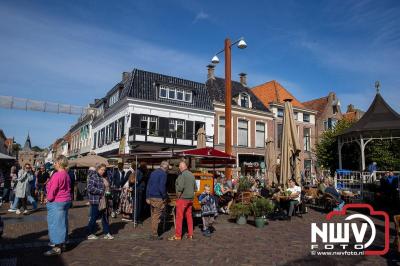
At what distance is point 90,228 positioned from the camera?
278 inches

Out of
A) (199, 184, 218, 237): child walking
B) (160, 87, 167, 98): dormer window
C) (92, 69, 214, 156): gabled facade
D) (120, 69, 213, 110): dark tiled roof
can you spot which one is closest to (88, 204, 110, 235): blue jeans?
(199, 184, 218, 237): child walking

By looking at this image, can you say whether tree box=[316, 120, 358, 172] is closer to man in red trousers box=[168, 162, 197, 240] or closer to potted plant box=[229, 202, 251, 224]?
potted plant box=[229, 202, 251, 224]

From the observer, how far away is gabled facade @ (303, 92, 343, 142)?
3541cm

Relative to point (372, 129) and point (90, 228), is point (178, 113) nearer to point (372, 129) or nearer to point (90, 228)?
point (372, 129)

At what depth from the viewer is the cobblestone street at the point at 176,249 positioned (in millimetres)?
5414

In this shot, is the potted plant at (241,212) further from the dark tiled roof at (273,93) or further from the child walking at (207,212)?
the dark tiled roof at (273,93)

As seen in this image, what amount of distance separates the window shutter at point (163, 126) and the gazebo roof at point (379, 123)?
13.2 metres

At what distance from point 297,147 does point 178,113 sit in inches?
620

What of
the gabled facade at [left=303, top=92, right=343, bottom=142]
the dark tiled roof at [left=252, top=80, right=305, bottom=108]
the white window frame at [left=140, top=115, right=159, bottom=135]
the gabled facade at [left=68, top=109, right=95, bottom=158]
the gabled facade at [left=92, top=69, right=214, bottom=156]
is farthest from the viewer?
the gabled facade at [left=68, top=109, right=95, bottom=158]

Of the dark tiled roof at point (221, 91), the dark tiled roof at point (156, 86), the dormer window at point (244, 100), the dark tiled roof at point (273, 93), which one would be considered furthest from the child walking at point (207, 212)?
the dark tiled roof at point (273, 93)

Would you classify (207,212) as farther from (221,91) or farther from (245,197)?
(221,91)

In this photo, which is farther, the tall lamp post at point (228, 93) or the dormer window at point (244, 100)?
the dormer window at point (244, 100)

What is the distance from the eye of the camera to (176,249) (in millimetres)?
6262

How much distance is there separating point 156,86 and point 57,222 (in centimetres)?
2101
